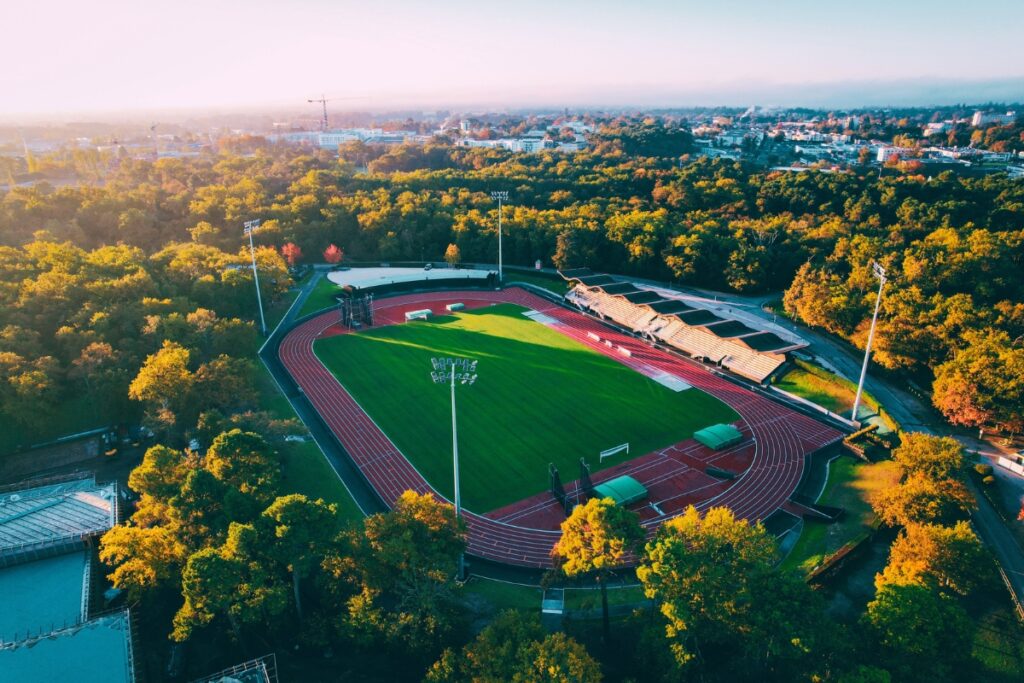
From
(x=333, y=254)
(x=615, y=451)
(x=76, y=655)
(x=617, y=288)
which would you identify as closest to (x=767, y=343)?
(x=617, y=288)

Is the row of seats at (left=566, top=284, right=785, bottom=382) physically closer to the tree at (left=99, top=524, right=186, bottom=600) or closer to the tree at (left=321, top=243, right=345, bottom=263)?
the tree at (left=321, top=243, right=345, bottom=263)

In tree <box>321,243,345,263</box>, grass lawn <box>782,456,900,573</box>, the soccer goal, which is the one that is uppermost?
tree <box>321,243,345,263</box>

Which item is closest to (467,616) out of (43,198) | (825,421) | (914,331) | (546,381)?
(546,381)

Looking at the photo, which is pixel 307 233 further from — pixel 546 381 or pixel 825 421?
pixel 825 421

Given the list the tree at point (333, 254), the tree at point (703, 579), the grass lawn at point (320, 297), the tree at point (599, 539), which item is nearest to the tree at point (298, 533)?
the tree at point (599, 539)

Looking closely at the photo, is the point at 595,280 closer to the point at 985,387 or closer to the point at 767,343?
the point at 767,343

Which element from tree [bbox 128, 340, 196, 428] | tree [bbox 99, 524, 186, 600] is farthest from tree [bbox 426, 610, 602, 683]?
tree [bbox 128, 340, 196, 428]
